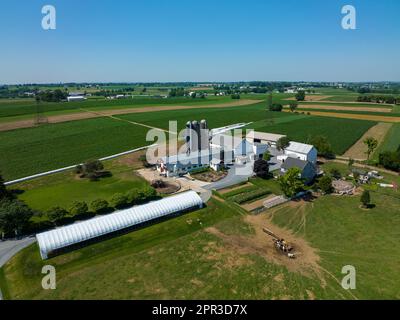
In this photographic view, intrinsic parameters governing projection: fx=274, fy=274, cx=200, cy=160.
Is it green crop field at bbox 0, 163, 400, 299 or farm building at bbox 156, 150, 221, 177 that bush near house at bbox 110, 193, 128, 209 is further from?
farm building at bbox 156, 150, 221, 177

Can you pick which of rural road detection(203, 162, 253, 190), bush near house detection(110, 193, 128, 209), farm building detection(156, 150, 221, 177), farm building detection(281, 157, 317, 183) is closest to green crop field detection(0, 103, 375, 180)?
farm building detection(156, 150, 221, 177)

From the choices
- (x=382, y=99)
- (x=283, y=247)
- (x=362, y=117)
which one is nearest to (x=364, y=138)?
(x=362, y=117)

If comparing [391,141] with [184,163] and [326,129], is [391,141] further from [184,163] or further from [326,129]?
[184,163]

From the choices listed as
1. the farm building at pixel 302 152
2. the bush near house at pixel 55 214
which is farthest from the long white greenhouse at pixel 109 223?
the farm building at pixel 302 152

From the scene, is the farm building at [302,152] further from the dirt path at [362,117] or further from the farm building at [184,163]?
the dirt path at [362,117]

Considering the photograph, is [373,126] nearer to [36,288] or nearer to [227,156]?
[227,156]
